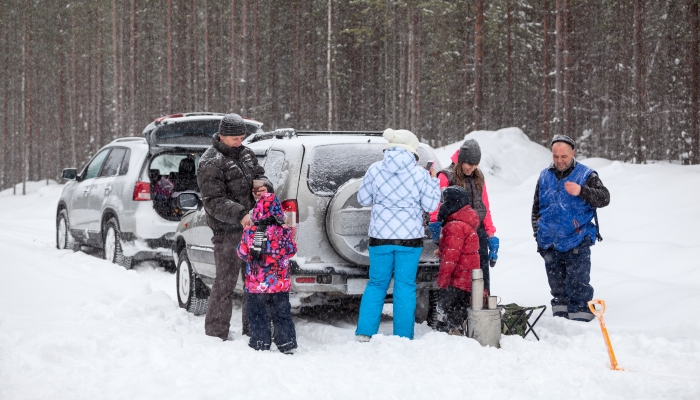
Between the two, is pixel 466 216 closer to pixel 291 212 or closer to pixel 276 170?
pixel 291 212

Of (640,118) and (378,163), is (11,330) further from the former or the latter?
(640,118)

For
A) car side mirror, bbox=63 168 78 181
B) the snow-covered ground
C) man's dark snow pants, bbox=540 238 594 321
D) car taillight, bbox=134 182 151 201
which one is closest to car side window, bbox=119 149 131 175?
car taillight, bbox=134 182 151 201

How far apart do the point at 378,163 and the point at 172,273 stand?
5670 millimetres

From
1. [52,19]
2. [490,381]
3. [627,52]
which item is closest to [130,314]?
[490,381]

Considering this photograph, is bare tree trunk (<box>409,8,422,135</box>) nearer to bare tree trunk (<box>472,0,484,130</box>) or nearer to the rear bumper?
bare tree trunk (<box>472,0,484,130</box>)

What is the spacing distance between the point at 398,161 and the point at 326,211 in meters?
0.78

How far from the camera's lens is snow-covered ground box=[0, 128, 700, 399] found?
4.39 meters

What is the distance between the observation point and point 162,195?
10.2 metres

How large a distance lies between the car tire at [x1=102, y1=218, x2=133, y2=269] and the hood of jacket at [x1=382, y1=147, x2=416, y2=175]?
5773 millimetres

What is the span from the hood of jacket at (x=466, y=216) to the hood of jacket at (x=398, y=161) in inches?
25.5

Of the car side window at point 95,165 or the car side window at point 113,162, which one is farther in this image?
the car side window at point 95,165

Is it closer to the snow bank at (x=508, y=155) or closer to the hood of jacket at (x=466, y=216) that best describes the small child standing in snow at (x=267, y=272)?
the hood of jacket at (x=466, y=216)

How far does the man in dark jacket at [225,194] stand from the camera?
5.93 metres

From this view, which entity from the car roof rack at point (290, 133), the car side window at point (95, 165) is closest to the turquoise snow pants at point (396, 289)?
the car roof rack at point (290, 133)
